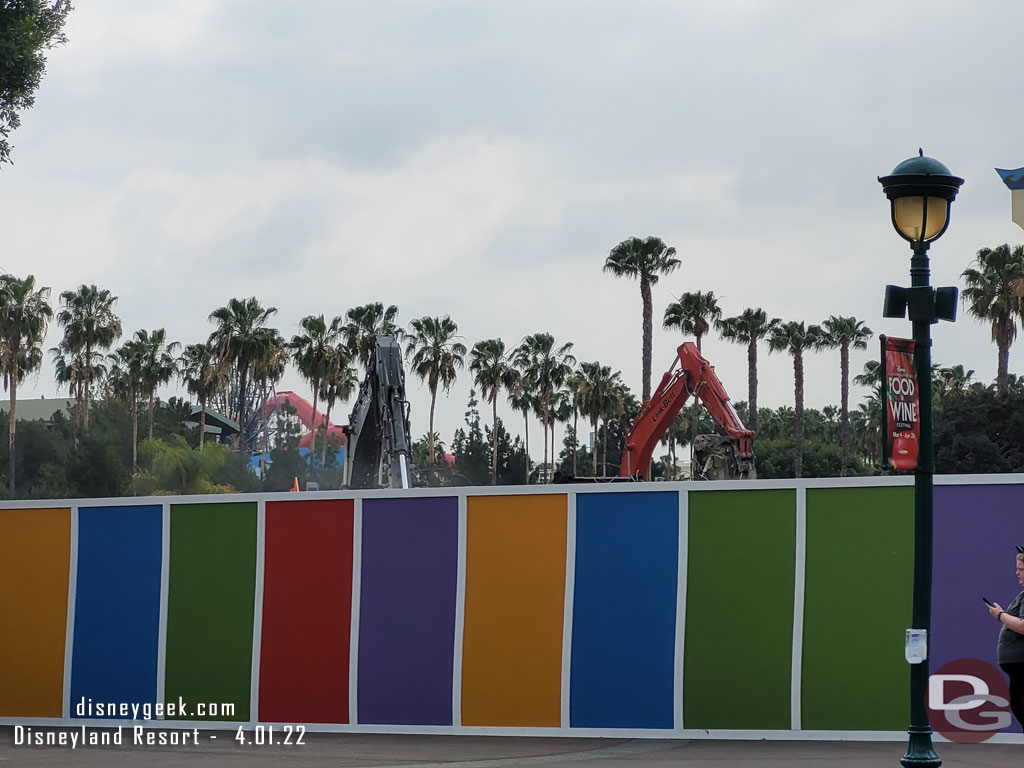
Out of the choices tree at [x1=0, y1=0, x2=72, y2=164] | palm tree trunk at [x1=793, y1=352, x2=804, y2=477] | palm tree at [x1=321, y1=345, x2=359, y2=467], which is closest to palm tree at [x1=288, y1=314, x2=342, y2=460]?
palm tree at [x1=321, y1=345, x2=359, y2=467]

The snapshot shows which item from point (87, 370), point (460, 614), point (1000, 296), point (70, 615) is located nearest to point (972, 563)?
point (460, 614)

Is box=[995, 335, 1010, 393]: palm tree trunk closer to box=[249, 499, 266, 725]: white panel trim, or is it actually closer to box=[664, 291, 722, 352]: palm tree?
box=[664, 291, 722, 352]: palm tree

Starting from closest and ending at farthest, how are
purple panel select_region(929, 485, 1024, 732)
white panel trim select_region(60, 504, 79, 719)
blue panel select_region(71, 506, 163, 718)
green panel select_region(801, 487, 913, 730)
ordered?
purple panel select_region(929, 485, 1024, 732) < green panel select_region(801, 487, 913, 730) < blue panel select_region(71, 506, 163, 718) < white panel trim select_region(60, 504, 79, 719)

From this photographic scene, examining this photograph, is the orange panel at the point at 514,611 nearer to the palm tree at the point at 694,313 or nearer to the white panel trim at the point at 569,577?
the white panel trim at the point at 569,577

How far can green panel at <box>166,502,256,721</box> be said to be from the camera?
44.3 ft

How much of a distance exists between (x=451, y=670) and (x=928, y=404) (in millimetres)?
5646

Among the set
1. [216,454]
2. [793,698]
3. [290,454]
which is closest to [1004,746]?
[793,698]

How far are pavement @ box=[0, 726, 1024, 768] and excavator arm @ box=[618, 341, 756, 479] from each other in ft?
57.7

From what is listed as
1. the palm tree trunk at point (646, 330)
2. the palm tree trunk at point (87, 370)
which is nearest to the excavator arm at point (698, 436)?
the palm tree trunk at point (646, 330)

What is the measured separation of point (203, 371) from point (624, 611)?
66034 millimetres

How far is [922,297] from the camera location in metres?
9.23

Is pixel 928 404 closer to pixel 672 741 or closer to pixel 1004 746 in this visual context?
pixel 1004 746

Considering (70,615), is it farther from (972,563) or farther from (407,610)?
(972,563)

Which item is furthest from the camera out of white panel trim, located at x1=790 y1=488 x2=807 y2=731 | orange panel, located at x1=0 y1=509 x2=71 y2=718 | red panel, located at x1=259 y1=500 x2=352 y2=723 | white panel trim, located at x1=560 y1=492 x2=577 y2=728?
orange panel, located at x1=0 y1=509 x2=71 y2=718
